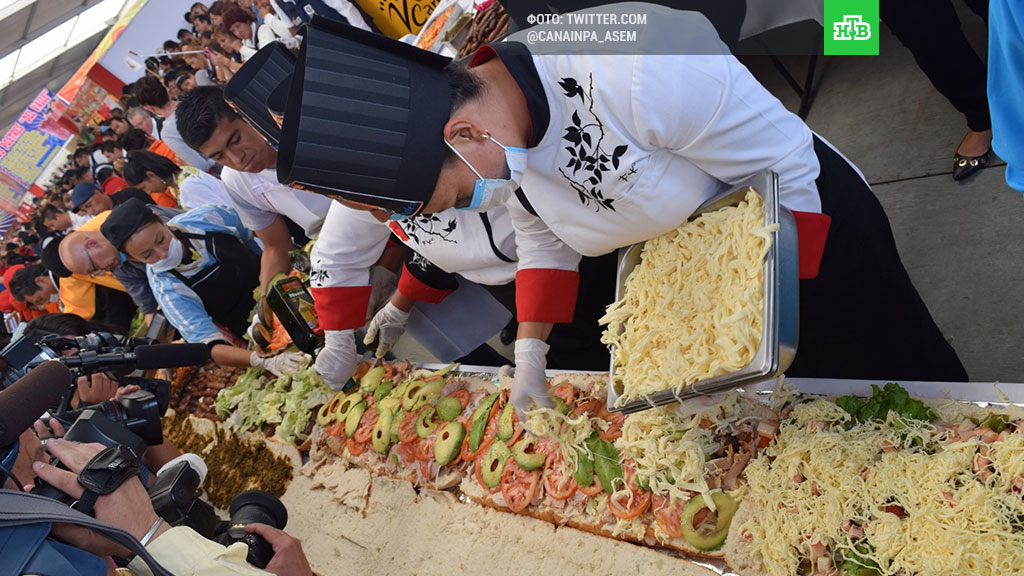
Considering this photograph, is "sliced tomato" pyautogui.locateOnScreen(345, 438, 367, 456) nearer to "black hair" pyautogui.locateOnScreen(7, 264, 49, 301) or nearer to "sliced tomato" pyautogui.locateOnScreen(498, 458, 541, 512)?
"sliced tomato" pyautogui.locateOnScreen(498, 458, 541, 512)

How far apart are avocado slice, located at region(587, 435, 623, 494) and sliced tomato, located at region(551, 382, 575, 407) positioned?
0.22 metres

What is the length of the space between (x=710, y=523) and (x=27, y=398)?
5.69ft

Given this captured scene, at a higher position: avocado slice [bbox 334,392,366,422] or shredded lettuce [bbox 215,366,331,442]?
avocado slice [bbox 334,392,366,422]

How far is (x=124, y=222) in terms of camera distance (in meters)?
3.67

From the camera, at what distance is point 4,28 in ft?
32.3

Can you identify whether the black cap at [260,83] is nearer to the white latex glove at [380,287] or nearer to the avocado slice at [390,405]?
the white latex glove at [380,287]

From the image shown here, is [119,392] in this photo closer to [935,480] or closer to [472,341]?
A: [472,341]

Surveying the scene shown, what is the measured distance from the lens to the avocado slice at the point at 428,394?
9.04ft

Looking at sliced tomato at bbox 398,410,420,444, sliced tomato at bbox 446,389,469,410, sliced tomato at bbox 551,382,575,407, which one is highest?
sliced tomato at bbox 551,382,575,407

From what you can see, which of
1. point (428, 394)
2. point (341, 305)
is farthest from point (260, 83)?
point (428, 394)

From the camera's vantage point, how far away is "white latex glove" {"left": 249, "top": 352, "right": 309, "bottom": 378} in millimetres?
3561

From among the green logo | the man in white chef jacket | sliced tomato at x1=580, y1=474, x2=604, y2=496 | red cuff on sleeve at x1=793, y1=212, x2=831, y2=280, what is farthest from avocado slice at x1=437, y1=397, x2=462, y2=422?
the green logo

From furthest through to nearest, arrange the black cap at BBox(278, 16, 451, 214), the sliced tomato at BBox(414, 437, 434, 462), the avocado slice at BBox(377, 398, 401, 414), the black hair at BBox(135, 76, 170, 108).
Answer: the black hair at BBox(135, 76, 170, 108) → the avocado slice at BBox(377, 398, 401, 414) → the sliced tomato at BBox(414, 437, 434, 462) → the black cap at BBox(278, 16, 451, 214)

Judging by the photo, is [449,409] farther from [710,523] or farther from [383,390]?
[710,523]
